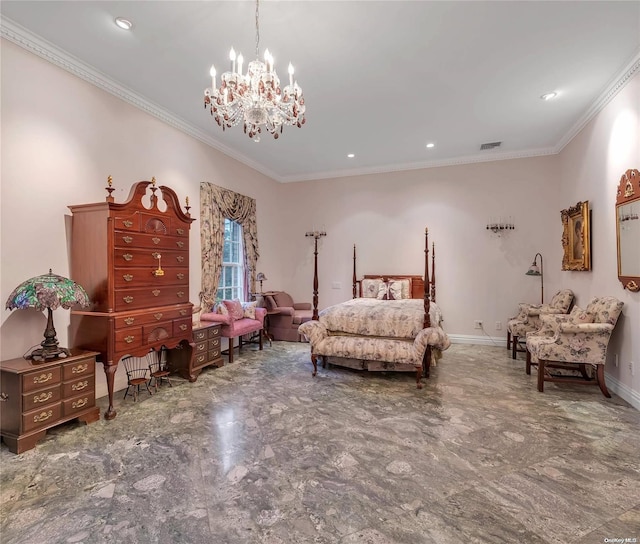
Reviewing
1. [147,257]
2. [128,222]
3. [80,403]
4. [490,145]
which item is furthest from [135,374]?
[490,145]

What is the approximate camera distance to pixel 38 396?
2502 millimetres

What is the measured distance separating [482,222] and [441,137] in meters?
1.81

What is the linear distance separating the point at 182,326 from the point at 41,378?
1.40m

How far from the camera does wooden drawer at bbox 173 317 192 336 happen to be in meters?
3.70

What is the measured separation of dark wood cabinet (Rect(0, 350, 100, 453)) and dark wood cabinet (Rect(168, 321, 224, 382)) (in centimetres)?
125

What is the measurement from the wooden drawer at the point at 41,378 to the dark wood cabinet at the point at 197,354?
4.76 ft

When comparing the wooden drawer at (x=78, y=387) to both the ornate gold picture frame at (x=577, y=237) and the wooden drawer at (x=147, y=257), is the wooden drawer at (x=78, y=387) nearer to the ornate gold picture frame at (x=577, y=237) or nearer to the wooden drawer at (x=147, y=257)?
the wooden drawer at (x=147, y=257)

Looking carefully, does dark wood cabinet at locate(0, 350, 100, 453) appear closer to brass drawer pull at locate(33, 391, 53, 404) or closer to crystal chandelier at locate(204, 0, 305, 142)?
brass drawer pull at locate(33, 391, 53, 404)

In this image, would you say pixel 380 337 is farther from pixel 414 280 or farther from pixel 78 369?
pixel 78 369

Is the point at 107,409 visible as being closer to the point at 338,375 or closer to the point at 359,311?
the point at 338,375

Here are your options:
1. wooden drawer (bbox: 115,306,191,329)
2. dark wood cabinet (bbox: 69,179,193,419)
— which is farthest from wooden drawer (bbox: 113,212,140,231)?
wooden drawer (bbox: 115,306,191,329)

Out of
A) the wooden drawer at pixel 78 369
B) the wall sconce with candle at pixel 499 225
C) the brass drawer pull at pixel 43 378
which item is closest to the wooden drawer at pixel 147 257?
the wooden drawer at pixel 78 369

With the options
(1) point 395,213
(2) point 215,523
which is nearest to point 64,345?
(2) point 215,523

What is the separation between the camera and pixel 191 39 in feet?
9.48
